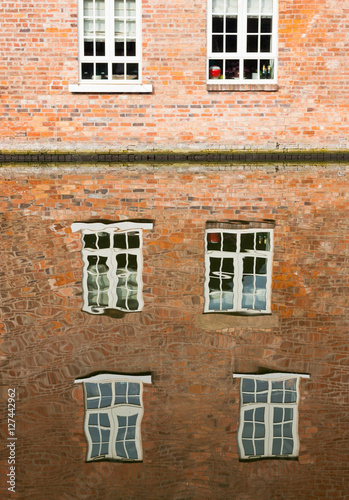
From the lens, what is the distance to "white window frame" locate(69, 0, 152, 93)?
13133mm

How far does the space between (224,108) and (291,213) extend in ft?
18.1

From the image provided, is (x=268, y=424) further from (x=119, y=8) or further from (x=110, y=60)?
(x=119, y=8)

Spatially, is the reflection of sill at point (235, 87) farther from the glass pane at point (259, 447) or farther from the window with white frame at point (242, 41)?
the glass pane at point (259, 447)

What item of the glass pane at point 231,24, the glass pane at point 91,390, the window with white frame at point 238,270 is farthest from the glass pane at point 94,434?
the glass pane at point 231,24

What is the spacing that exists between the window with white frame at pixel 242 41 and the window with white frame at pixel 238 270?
6.94m

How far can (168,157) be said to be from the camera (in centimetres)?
1302

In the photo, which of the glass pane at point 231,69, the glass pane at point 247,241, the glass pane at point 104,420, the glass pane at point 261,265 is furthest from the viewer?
the glass pane at point 231,69

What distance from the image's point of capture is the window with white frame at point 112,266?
16.8 ft

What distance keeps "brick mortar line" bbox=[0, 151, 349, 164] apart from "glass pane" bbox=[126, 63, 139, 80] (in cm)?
148

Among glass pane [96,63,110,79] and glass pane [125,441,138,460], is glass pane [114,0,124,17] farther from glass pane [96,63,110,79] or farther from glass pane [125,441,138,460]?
glass pane [125,441,138,460]

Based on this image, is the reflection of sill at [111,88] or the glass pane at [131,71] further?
the glass pane at [131,71]

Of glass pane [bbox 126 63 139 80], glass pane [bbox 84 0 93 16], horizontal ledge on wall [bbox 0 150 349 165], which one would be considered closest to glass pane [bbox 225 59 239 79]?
horizontal ledge on wall [bbox 0 150 349 165]

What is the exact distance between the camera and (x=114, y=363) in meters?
3.95

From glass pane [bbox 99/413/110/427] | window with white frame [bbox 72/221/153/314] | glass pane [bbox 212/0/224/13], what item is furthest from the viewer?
glass pane [bbox 212/0/224/13]
